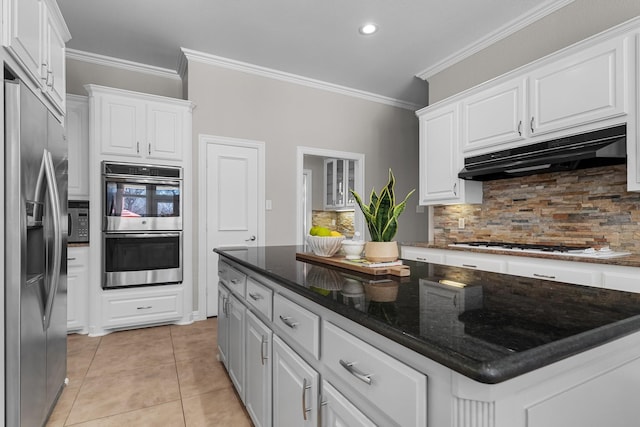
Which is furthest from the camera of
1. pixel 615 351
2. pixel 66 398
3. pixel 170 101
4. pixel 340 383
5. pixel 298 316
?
pixel 170 101

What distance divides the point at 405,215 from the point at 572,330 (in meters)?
4.63

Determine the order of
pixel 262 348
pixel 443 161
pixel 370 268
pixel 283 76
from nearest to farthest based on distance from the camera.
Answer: pixel 370 268 → pixel 262 348 → pixel 443 161 → pixel 283 76

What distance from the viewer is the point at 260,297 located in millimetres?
1614

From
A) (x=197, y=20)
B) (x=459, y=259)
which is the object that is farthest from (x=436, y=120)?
(x=197, y=20)

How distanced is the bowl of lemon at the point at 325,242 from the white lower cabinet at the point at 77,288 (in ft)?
8.70

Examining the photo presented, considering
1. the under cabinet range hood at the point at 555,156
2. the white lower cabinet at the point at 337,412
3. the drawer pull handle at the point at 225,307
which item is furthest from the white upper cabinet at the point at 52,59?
the under cabinet range hood at the point at 555,156

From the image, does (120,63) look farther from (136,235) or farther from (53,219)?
(53,219)

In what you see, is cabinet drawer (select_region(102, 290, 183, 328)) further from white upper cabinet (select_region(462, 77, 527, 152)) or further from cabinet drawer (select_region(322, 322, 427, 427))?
white upper cabinet (select_region(462, 77, 527, 152))

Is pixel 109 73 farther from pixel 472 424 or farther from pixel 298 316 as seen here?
pixel 472 424

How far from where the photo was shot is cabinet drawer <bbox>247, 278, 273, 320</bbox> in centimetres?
151

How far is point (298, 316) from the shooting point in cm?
122

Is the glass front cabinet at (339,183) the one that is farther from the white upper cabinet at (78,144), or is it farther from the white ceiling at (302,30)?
the white upper cabinet at (78,144)

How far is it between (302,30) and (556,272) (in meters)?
3.02

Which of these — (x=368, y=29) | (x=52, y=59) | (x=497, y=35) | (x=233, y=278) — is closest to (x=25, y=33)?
(x=52, y=59)
